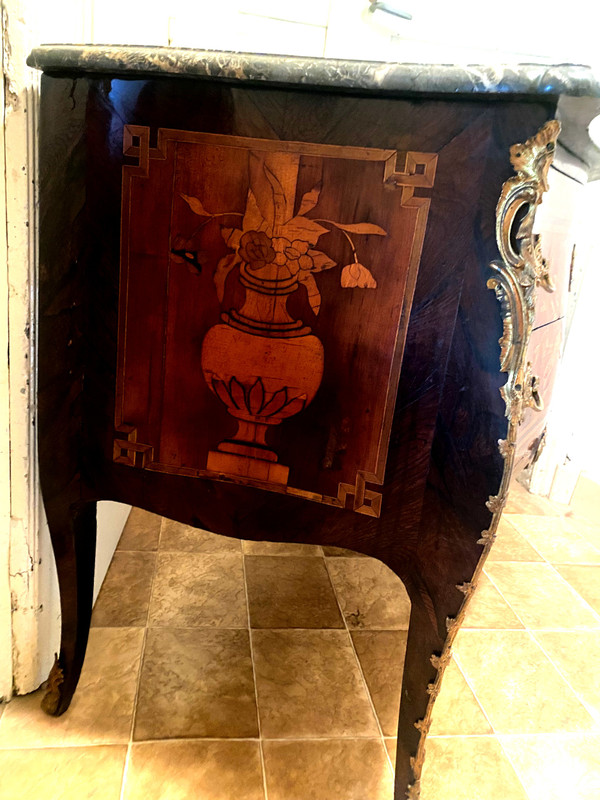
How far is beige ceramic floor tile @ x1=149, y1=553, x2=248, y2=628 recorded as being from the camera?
4.26 ft

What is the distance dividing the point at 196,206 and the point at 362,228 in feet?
0.64

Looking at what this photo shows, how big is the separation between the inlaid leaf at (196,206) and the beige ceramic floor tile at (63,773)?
849 millimetres

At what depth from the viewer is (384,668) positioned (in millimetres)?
1231

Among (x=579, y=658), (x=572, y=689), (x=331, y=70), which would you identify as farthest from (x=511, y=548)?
(x=331, y=70)

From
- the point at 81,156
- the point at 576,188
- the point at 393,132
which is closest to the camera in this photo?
the point at 393,132

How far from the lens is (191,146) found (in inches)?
26.2

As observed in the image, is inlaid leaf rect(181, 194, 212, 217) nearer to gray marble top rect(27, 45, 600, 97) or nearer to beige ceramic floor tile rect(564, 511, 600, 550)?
gray marble top rect(27, 45, 600, 97)

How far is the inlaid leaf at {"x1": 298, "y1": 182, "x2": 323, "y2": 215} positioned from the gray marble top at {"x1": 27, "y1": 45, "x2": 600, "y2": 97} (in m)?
0.10

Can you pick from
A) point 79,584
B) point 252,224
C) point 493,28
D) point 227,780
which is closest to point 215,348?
point 252,224

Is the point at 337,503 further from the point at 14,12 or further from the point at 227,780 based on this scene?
the point at 14,12

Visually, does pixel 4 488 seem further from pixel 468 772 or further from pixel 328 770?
pixel 468 772

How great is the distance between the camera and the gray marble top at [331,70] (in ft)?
1.79

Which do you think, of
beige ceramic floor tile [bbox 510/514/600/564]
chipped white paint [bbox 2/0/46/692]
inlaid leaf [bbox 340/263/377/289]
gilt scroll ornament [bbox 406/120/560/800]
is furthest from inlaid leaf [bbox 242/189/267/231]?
beige ceramic floor tile [bbox 510/514/600/564]

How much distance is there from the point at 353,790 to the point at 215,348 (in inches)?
29.2
